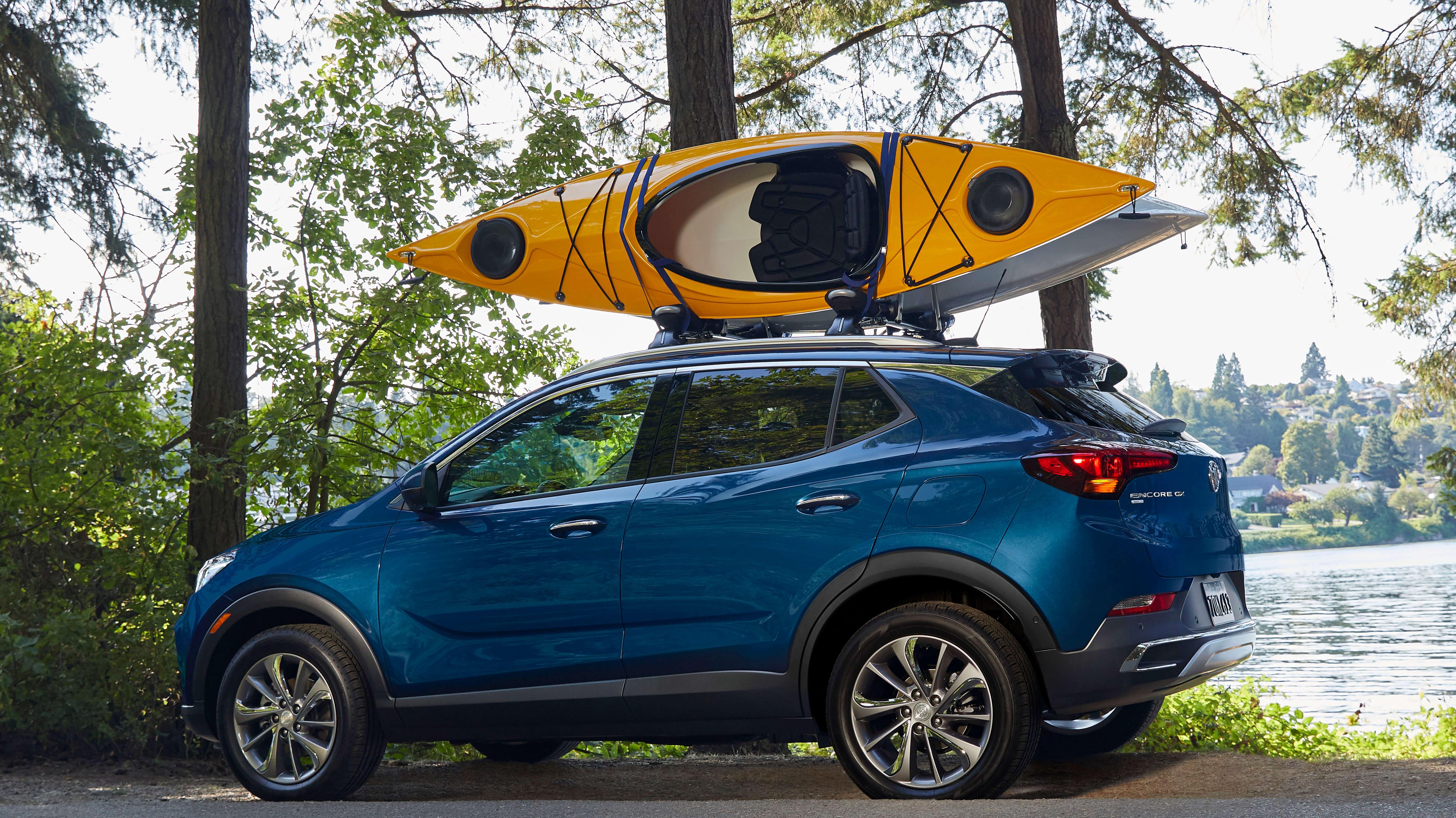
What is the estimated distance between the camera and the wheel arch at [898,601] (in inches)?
165

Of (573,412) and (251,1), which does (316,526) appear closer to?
(573,412)

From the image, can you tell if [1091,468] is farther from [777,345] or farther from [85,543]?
[85,543]

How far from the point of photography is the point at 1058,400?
4402mm

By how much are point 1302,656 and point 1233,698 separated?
842 inches

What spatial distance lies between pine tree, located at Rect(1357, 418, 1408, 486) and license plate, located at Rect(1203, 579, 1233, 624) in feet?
185

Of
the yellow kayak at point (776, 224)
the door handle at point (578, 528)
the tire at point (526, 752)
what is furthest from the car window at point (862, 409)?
the tire at point (526, 752)

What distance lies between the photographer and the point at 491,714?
4.98 m

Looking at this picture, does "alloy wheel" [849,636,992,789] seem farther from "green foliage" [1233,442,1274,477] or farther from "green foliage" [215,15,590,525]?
"green foliage" [1233,442,1274,477]

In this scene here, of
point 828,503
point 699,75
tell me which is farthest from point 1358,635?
point 828,503

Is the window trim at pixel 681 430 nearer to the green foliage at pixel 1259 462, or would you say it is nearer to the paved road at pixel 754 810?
the paved road at pixel 754 810

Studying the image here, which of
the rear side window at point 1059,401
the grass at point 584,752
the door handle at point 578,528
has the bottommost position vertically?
the grass at point 584,752

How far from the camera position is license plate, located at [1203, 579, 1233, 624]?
434 cm

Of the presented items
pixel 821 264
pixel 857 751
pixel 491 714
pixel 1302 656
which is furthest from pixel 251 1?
pixel 1302 656

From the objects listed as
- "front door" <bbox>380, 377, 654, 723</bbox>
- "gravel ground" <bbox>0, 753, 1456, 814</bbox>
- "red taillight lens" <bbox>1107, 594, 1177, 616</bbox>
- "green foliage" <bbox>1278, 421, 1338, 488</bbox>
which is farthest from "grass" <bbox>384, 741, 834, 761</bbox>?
"green foliage" <bbox>1278, 421, 1338, 488</bbox>
